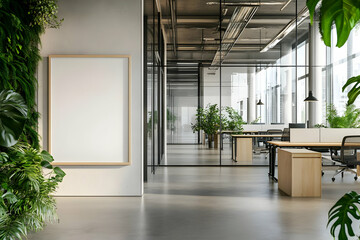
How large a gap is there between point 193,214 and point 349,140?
3954mm

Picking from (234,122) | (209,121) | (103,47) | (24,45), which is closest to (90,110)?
(103,47)

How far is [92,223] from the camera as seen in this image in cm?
502

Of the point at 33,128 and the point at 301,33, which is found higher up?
the point at 301,33

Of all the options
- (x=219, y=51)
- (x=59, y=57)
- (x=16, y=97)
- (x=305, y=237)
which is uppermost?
(x=219, y=51)

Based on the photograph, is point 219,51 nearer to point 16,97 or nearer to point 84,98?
point 84,98

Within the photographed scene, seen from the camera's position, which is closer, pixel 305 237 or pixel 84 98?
pixel 305 237

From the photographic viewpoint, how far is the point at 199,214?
554 centimetres

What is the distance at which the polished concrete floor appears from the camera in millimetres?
4551

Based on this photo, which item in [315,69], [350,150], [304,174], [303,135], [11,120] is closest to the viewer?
[11,120]

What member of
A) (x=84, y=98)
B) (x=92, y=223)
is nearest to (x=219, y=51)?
(x=84, y=98)

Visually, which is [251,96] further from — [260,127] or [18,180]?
[18,180]

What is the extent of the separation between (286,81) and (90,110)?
6.62 meters

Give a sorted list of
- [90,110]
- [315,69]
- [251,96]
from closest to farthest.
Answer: [90,110], [251,96], [315,69]

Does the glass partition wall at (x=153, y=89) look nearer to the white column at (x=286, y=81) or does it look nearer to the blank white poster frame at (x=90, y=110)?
the blank white poster frame at (x=90, y=110)
